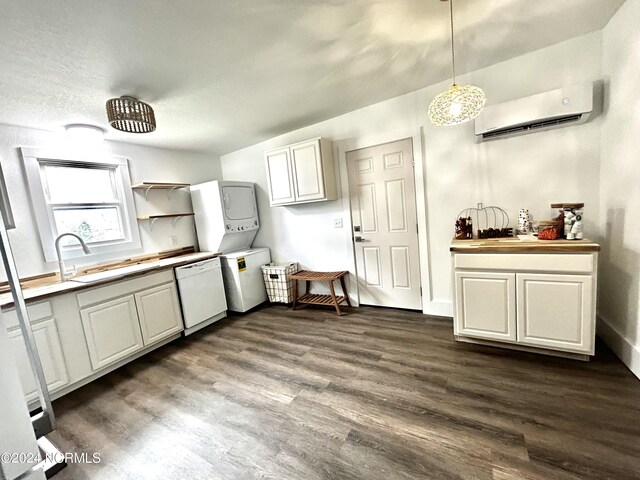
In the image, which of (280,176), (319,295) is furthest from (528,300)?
(280,176)

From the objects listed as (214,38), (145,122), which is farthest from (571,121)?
(145,122)

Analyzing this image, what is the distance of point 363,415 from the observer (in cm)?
159

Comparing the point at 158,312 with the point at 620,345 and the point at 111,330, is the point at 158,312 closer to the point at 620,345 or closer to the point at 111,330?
the point at 111,330

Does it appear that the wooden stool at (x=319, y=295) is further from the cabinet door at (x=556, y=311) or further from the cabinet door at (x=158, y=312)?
the cabinet door at (x=556, y=311)

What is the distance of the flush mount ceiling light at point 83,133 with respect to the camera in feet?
8.08

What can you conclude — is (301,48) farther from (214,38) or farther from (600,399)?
(600,399)

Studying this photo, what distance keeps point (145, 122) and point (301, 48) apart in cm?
136

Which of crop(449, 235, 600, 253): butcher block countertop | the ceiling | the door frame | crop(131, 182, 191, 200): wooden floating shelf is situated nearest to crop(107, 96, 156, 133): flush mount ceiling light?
the ceiling

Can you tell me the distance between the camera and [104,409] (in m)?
1.88

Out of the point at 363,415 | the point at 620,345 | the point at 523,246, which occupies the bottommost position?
the point at 363,415

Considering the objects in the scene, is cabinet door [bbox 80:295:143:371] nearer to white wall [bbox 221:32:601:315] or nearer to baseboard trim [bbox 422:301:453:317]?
white wall [bbox 221:32:601:315]

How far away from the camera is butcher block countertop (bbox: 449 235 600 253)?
1749mm

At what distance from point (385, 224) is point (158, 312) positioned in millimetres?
2667

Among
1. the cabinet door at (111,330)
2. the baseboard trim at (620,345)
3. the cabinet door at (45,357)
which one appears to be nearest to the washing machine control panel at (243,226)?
the cabinet door at (111,330)
